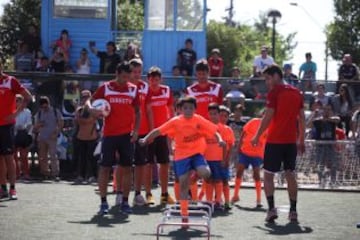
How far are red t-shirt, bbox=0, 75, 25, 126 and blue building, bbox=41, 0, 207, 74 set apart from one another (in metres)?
10.6

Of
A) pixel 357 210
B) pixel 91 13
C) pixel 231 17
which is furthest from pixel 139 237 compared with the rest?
pixel 231 17

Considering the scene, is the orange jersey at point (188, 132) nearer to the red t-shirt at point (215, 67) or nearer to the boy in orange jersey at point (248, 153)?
the boy in orange jersey at point (248, 153)

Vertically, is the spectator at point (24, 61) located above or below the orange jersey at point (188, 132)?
above

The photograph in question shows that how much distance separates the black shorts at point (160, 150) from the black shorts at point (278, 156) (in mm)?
2093

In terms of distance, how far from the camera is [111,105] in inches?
524

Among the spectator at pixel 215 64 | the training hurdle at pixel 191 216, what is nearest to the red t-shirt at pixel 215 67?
the spectator at pixel 215 64

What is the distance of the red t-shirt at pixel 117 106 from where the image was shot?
13.3 m

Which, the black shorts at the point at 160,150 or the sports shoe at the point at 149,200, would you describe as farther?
the black shorts at the point at 160,150

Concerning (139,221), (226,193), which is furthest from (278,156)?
(139,221)

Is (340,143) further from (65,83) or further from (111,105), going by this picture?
(111,105)

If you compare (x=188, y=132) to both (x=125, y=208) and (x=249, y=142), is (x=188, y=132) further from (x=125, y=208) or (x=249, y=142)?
(x=249, y=142)

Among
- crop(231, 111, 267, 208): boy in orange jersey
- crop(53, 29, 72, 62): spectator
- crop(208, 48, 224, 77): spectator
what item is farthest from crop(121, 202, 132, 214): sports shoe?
crop(53, 29, 72, 62): spectator

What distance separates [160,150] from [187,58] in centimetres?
898

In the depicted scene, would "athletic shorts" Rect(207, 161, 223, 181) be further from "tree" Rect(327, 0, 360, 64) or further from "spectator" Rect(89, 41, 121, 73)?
"tree" Rect(327, 0, 360, 64)
